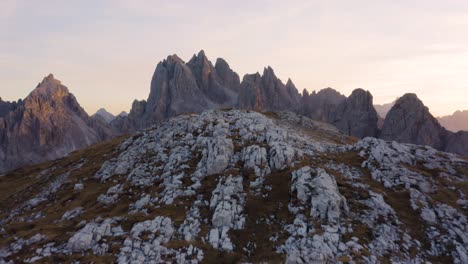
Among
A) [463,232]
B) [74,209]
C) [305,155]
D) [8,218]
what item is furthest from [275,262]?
[8,218]

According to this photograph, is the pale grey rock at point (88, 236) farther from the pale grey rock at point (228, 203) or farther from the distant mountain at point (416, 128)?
the distant mountain at point (416, 128)

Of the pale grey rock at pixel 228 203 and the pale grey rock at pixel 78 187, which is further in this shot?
the pale grey rock at pixel 78 187

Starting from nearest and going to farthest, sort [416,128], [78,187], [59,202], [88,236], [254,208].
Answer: [88,236], [254,208], [59,202], [78,187], [416,128]

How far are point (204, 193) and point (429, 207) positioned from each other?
2608 cm

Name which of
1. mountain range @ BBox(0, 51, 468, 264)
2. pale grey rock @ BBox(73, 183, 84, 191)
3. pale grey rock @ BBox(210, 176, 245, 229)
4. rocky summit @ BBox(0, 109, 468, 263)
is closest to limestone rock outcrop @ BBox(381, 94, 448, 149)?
rocky summit @ BBox(0, 109, 468, 263)

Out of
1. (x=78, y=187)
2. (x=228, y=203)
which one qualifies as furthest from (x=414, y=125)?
(x=78, y=187)

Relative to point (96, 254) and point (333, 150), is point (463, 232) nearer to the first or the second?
point (333, 150)

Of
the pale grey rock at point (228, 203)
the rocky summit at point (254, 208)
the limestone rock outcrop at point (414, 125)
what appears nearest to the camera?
the rocky summit at point (254, 208)

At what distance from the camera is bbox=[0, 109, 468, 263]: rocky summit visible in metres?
29.2

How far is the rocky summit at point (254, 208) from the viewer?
29.2 metres

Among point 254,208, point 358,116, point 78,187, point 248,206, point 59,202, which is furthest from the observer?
point 358,116

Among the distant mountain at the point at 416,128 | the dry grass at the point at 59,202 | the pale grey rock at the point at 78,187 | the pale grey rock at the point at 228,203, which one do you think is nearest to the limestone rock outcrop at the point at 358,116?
the distant mountain at the point at 416,128

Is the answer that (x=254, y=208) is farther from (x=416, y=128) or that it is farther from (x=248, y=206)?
(x=416, y=128)

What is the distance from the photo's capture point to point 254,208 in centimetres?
3516
